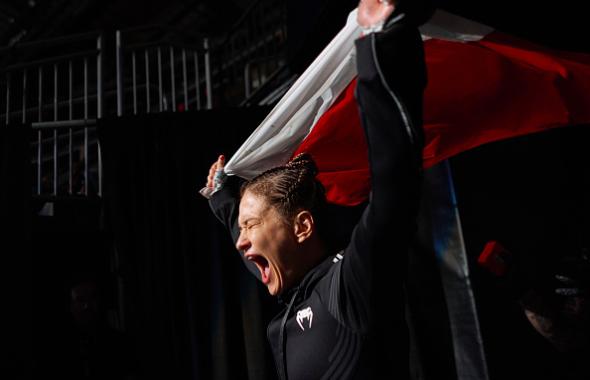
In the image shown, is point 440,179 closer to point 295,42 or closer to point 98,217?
point 295,42

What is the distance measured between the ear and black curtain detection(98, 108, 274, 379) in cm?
168

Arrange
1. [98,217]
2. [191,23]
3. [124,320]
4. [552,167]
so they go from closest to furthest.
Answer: [552,167], [124,320], [98,217], [191,23]

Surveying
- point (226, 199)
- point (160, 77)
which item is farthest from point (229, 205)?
point (160, 77)

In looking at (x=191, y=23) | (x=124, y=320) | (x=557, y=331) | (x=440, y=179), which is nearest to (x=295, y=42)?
(x=440, y=179)

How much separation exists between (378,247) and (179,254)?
2.21m

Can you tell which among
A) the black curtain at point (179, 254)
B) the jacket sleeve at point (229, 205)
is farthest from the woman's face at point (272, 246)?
the black curtain at point (179, 254)

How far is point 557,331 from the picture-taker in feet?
7.54

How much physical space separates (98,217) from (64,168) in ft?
5.29

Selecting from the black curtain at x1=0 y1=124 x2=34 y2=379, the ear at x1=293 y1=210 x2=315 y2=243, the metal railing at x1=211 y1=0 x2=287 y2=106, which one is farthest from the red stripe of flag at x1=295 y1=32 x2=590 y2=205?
the metal railing at x1=211 y1=0 x2=287 y2=106

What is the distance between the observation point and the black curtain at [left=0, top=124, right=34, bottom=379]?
2822 millimetres

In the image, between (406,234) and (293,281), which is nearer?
(406,234)

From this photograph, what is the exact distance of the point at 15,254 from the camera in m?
2.96

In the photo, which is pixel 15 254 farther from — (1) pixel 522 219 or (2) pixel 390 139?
(1) pixel 522 219

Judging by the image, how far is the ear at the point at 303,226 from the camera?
4.95 ft
